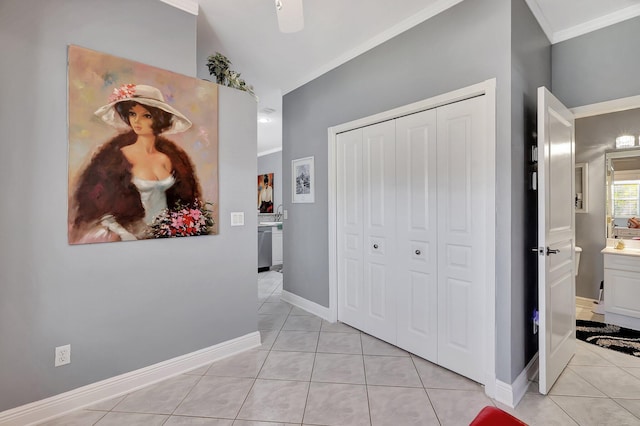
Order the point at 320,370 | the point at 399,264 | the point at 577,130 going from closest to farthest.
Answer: the point at 320,370 < the point at 399,264 < the point at 577,130

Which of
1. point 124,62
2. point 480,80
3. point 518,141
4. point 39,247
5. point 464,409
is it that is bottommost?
point 464,409

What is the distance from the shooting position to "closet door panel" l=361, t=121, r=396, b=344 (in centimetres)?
261

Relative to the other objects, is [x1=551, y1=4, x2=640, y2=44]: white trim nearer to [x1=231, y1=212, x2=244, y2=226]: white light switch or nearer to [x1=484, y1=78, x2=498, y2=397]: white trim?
[x1=484, y1=78, x2=498, y2=397]: white trim

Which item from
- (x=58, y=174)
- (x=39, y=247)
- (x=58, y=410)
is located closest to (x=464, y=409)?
(x=58, y=410)

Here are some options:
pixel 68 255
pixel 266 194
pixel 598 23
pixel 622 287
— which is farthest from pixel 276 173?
pixel 622 287

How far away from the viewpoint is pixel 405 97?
244cm

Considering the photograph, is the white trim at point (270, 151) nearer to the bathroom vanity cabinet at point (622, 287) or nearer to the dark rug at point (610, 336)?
the bathroom vanity cabinet at point (622, 287)

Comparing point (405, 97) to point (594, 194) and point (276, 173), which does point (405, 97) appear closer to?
point (594, 194)

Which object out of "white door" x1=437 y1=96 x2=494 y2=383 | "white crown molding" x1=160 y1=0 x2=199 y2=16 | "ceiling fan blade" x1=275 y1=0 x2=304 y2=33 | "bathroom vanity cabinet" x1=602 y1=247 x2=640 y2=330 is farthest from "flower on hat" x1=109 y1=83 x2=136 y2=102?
"bathroom vanity cabinet" x1=602 y1=247 x2=640 y2=330

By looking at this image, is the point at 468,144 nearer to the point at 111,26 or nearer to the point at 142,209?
the point at 142,209

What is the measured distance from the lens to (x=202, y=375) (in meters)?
2.19

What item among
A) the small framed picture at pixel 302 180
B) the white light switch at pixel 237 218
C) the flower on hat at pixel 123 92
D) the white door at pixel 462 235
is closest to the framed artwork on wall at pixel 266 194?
the small framed picture at pixel 302 180

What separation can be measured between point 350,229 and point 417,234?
79cm

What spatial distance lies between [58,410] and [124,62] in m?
2.22
